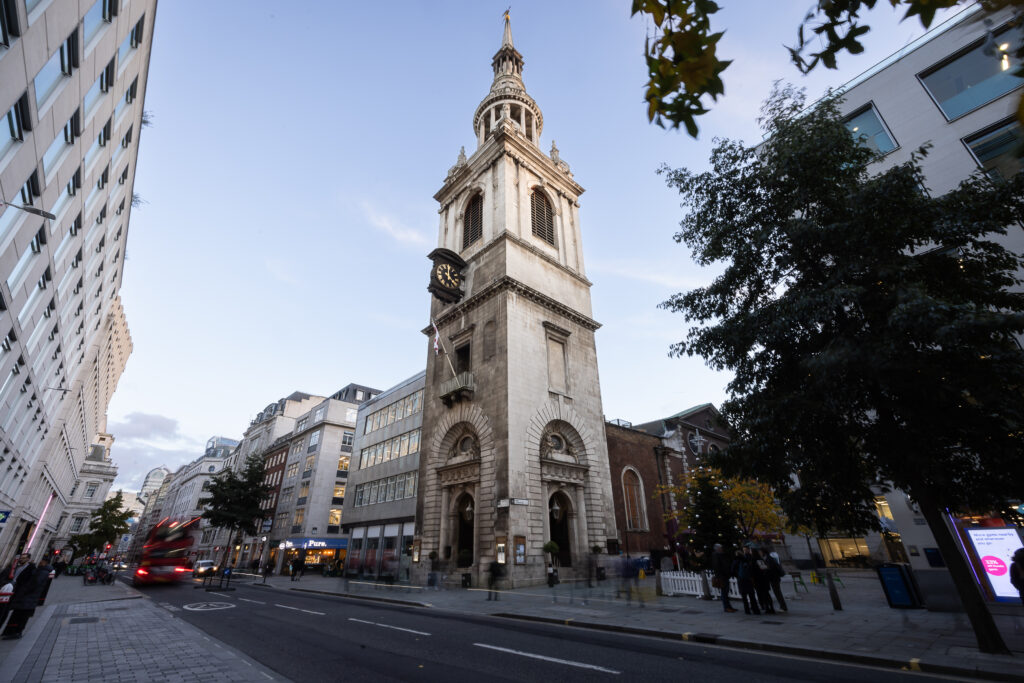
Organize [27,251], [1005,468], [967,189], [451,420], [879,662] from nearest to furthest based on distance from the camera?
1. [879,662]
2. [1005,468]
3. [967,189]
4. [27,251]
5. [451,420]

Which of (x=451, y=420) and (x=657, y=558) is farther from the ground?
(x=451, y=420)

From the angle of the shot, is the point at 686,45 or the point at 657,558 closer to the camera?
the point at 686,45

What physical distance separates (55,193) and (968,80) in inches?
1171

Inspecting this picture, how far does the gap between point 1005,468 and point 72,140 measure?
26.0 metres

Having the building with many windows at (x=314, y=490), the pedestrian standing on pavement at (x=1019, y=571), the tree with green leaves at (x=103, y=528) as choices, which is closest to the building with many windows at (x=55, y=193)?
the pedestrian standing on pavement at (x=1019, y=571)

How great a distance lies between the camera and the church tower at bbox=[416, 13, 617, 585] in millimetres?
24391

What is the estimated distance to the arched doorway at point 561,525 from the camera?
1017 inches

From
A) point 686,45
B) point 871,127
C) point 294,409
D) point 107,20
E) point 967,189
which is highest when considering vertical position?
point 294,409

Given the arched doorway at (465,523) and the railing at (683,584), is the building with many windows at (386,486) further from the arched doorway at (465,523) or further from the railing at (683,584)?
the railing at (683,584)

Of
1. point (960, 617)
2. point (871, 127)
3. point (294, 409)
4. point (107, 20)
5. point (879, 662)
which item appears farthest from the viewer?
point (294, 409)

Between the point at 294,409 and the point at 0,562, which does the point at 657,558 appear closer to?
the point at 0,562

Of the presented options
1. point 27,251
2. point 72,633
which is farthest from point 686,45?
point 27,251

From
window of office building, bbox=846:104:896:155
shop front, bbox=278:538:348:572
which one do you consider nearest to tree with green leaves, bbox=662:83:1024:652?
window of office building, bbox=846:104:896:155

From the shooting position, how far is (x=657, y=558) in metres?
30.3
